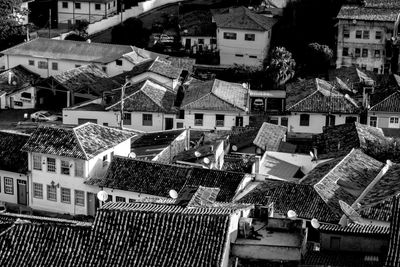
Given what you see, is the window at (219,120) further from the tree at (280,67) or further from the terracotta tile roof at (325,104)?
the tree at (280,67)

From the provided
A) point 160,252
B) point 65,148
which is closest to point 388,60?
point 65,148

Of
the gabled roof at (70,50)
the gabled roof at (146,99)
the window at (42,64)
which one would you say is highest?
the gabled roof at (70,50)

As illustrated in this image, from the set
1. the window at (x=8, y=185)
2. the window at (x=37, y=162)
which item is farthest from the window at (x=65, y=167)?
the window at (x=8, y=185)

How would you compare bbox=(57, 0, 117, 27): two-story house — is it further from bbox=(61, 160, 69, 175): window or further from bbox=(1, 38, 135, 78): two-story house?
bbox=(61, 160, 69, 175): window

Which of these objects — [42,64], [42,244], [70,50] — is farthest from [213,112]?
[42,244]

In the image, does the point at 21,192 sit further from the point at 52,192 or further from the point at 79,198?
the point at 79,198

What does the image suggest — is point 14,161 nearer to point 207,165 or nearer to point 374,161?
point 207,165
